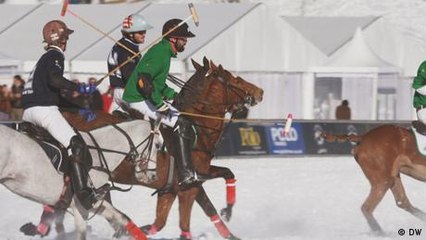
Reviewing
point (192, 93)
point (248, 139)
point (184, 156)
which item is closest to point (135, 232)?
point (184, 156)

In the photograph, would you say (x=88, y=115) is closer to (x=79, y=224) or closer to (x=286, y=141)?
(x=79, y=224)

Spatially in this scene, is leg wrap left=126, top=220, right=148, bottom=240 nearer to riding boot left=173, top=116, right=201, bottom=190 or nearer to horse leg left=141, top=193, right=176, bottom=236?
horse leg left=141, top=193, right=176, bottom=236

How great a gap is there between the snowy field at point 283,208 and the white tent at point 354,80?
773cm

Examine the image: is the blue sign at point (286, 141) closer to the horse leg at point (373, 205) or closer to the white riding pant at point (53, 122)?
the horse leg at point (373, 205)

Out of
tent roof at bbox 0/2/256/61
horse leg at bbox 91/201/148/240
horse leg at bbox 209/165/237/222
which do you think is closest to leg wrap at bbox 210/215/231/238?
horse leg at bbox 209/165/237/222

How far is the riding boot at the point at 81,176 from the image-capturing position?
962cm

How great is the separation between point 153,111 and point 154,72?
15.9 inches

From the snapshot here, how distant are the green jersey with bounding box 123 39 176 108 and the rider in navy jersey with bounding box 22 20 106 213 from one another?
988 mm

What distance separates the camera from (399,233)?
11945 mm

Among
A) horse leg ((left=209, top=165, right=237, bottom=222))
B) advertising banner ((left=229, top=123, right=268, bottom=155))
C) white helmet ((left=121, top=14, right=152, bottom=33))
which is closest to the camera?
horse leg ((left=209, top=165, right=237, bottom=222))

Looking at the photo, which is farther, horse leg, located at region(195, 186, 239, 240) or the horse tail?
the horse tail

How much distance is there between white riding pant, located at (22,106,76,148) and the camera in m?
9.70

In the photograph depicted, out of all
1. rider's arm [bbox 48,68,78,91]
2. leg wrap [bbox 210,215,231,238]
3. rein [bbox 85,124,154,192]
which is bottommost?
leg wrap [bbox 210,215,231,238]

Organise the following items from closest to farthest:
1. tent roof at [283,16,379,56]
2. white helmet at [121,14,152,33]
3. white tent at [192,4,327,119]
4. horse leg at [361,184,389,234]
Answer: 1. white helmet at [121,14,152,33]
2. horse leg at [361,184,389,234]
3. white tent at [192,4,327,119]
4. tent roof at [283,16,379,56]
